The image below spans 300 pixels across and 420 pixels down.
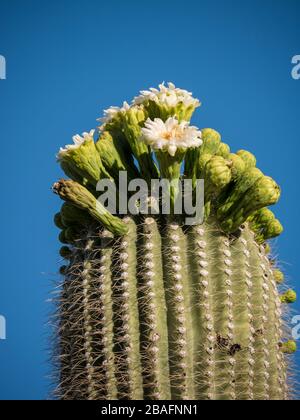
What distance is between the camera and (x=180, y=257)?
12.7 ft

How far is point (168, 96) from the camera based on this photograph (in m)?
4.02

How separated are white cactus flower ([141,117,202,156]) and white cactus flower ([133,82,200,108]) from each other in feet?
0.56

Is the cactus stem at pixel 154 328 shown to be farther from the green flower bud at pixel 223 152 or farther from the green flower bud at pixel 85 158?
the green flower bud at pixel 223 152

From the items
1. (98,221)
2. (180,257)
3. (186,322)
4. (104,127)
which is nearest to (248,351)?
(186,322)

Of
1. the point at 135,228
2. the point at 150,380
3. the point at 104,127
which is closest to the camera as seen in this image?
the point at 150,380

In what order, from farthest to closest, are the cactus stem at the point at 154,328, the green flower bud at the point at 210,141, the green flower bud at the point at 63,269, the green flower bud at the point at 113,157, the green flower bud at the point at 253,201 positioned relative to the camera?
the green flower bud at the point at 63,269 < the green flower bud at the point at 113,157 < the green flower bud at the point at 210,141 < the green flower bud at the point at 253,201 < the cactus stem at the point at 154,328

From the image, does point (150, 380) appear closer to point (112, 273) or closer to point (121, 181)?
point (112, 273)

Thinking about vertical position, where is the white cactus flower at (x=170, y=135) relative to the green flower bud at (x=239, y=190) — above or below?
above

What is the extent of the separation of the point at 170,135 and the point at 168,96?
0.33m

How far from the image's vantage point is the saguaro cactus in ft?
12.4

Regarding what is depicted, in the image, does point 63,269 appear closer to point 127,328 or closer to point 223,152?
point 127,328

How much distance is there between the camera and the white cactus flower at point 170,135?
3.79 metres

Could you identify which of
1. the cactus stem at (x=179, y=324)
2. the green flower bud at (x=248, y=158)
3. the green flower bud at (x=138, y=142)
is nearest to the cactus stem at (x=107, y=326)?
the cactus stem at (x=179, y=324)
